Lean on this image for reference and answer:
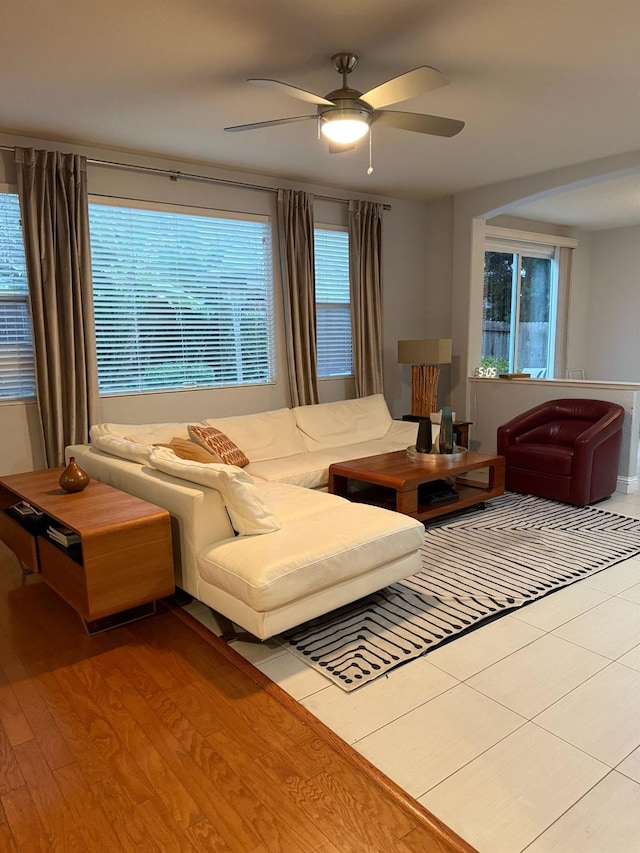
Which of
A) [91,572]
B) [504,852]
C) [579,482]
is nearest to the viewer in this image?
[504,852]

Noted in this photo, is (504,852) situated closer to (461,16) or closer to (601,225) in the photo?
(461,16)

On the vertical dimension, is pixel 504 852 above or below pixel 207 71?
below

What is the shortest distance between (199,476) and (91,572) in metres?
0.61

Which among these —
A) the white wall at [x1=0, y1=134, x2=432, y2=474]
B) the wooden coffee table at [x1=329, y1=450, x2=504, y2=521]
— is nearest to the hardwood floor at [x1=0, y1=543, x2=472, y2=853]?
the wooden coffee table at [x1=329, y1=450, x2=504, y2=521]

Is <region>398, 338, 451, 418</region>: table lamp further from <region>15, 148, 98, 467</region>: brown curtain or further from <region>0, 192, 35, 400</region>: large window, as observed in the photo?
<region>0, 192, 35, 400</region>: large window

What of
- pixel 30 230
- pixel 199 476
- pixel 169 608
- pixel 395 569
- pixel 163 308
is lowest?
pixel 169 608

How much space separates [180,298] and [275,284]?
36.3 inches

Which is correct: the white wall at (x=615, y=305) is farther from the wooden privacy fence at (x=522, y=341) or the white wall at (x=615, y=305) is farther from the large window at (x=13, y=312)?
the large window at (x=13, y=312)

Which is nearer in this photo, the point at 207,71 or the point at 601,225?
the point at 207,71

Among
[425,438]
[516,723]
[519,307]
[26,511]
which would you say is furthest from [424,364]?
[516,723]

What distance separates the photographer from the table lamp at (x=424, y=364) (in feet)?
17.8

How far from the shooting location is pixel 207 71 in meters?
3.01

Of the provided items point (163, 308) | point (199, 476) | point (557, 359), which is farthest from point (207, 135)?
point (557, 359)

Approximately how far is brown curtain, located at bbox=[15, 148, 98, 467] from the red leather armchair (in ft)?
11.1
